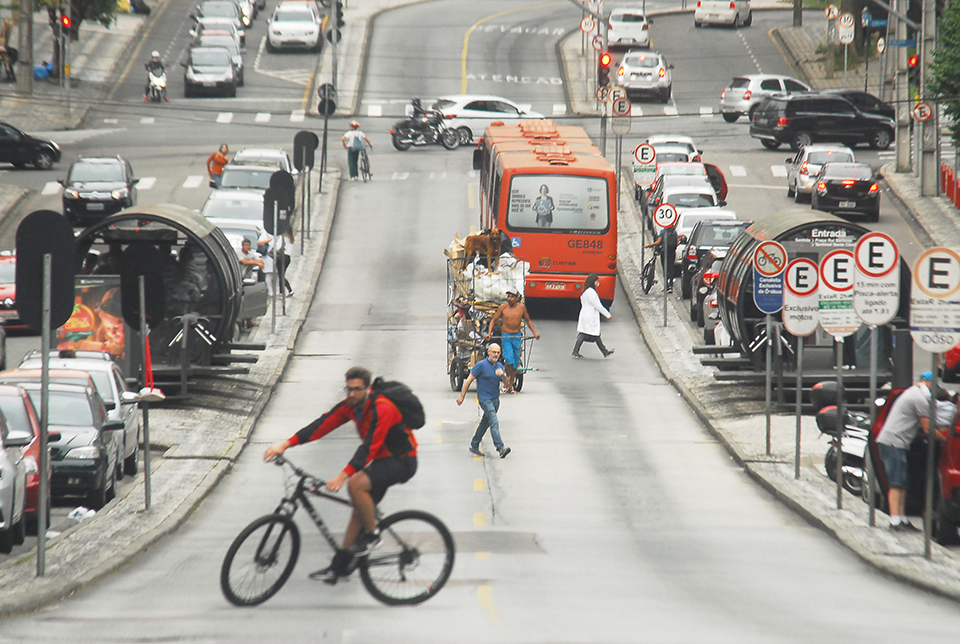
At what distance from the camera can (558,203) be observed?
98.0 ft

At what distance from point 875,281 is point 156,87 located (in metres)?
48.6

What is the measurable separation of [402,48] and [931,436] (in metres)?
59.4

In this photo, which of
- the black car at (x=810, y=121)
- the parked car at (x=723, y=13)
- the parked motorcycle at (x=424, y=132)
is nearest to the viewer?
the black car at (x=810, y=121)

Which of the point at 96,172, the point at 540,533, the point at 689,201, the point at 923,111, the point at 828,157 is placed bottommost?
the point at 540,533

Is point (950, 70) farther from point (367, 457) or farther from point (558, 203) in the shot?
point (367, 457)

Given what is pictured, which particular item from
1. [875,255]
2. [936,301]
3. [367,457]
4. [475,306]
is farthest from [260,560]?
[475,306]

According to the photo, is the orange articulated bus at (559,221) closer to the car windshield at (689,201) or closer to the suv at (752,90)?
the car windshield at (689,201)

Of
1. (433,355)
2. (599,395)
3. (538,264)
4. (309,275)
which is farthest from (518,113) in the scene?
(599,395)

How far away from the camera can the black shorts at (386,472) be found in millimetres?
10156

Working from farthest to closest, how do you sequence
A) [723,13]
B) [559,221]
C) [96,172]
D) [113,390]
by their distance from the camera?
[723,13]
[96,172]
[559,221]
[113,390]

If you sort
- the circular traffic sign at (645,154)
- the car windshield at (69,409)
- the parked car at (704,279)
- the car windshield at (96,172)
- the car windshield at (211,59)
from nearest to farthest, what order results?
the car windshield at (69,409) < the parked car at (704,279) < the circular traffic sign at (645,154) < the car windshield at (96,172) < the car windshield at (211,59)

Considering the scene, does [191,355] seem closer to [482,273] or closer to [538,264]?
[482,273]

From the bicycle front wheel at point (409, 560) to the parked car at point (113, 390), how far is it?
7931mm

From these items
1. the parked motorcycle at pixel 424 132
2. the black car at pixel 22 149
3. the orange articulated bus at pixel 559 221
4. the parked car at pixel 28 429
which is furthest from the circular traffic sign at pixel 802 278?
the parked motorcycle at pixel 424 132
